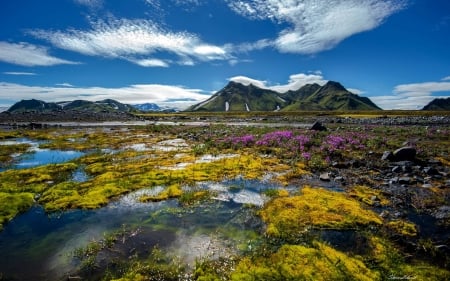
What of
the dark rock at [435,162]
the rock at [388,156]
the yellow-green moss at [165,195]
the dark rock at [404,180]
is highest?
the rock at [388,156]

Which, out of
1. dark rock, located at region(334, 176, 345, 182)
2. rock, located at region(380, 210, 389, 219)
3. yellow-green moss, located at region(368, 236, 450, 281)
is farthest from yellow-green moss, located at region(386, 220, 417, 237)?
dark rock, located at region(334, 176, 345, 182)

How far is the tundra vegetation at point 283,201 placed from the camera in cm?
1010

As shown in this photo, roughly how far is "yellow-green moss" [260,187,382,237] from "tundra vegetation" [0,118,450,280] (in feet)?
0.18

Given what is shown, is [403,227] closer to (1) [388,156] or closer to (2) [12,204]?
(1) [388,156]

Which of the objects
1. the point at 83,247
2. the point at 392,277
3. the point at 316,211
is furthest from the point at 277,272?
the point at 83,247

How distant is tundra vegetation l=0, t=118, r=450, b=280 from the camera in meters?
10.1

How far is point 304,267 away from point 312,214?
5026 millimetres

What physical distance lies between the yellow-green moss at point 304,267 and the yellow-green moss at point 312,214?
6.03 ft

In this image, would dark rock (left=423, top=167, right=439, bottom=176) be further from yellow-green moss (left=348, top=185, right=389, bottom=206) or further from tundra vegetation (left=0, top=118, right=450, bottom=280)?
yellow-green moss (left=348, top=185, right=389, bottom=206)

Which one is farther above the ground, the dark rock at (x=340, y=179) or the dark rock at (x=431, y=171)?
the dark rock at (x=431, y=171)

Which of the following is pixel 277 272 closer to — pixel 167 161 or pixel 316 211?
pixel 316 211

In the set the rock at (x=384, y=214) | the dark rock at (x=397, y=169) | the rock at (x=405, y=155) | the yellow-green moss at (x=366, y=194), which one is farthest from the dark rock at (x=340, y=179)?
the rock at (x=405, y=155)

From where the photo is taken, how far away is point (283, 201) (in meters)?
16.6

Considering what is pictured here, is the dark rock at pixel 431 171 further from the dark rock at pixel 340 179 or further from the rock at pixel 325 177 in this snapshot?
the rock at pixel 325 177
